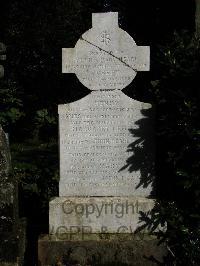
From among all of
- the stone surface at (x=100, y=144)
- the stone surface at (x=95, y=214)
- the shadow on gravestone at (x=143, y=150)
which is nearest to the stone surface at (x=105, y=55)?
the stone surface at (x=100, y=144)

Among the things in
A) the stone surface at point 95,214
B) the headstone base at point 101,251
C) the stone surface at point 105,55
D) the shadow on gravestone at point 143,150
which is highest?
the stone surface at point 105,55

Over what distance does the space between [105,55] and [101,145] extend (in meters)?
1.01

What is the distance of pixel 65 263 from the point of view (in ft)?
17.9

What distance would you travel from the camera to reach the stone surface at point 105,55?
5586 millimetres

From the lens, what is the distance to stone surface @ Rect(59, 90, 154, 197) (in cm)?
568

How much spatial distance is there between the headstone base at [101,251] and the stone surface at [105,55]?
5.67 feet

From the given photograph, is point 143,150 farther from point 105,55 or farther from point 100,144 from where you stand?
point 105,55

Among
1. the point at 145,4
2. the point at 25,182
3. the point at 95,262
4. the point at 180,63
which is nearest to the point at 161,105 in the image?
the point at 180,63

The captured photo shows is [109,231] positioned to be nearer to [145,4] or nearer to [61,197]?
[61,197]

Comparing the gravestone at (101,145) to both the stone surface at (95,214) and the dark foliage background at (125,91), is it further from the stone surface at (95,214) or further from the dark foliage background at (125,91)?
the dark foliage background at (125,91)

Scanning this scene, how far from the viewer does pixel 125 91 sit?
13.3 metres

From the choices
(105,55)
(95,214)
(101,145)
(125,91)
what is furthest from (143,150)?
(125,91)

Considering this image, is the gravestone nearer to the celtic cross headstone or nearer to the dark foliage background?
the celtic cross headstone

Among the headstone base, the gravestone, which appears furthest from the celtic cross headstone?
the headstone base
